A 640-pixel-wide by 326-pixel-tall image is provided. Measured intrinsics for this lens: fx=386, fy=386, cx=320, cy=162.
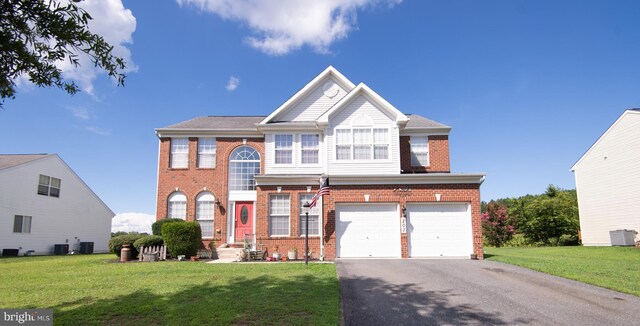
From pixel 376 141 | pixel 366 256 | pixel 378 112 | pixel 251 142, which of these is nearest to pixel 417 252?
pixel 366 256

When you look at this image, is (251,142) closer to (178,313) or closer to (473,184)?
(473,184)

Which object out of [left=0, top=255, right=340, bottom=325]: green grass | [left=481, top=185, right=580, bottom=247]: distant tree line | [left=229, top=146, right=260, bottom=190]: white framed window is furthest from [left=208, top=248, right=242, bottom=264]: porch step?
[left=481, top=185, right=580, bottom=247]: distant tree line

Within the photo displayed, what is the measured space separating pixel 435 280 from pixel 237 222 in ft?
40.0

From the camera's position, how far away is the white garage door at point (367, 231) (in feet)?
54.0

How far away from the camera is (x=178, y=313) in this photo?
6832 mm

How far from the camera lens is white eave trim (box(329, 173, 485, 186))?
16.4 metres

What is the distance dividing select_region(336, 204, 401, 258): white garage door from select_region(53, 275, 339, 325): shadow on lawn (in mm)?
7178

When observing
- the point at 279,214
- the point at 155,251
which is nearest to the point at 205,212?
the point at 155,251

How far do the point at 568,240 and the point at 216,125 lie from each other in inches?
1054

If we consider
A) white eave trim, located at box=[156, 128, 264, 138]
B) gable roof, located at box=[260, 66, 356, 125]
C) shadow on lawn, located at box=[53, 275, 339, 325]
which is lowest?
shadow on lawn, located at box=[53, 275, 339, 325]

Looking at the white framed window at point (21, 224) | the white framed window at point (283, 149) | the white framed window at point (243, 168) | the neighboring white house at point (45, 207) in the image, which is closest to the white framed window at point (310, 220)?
the white framed window at point (283, 149)

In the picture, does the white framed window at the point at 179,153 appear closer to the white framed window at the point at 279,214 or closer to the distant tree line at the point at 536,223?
the white framed window at the point at 279,214

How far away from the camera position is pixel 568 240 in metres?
29.0

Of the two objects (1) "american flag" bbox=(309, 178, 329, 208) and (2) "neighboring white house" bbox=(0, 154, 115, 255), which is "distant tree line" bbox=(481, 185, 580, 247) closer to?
(1) "american flag" bbox=(309, 178, 329, 208)
